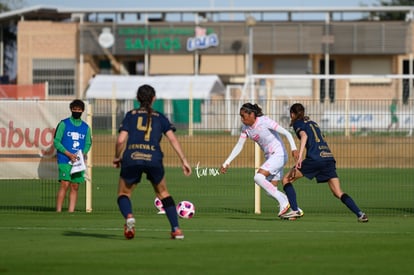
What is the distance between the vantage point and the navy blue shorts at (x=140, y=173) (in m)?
14.1

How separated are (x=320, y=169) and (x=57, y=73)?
47485 millimetres

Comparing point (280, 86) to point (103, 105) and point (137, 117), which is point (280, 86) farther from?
point (137, 117)

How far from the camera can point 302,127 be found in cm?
1789

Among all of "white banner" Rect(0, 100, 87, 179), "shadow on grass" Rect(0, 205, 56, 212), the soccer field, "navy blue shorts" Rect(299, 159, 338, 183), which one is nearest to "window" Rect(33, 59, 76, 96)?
"shadow on grass" Rect(0, 205, 56, 212)

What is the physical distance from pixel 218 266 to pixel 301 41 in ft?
165

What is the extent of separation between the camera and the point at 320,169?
1789cm

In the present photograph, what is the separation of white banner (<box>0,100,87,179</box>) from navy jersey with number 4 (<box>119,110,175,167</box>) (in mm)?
6545

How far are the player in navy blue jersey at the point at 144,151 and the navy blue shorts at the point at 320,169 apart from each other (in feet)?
13.5

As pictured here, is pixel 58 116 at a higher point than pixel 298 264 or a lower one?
higher

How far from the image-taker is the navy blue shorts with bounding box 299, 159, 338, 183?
17.9 metres

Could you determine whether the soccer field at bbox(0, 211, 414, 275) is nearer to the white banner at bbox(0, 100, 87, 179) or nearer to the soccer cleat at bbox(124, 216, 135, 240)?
the soccer cleat at bbox(124, 216, 135, 240)

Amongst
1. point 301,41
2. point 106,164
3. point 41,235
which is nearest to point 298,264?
point 41,235

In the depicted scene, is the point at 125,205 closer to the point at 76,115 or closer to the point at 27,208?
the point at 76,115

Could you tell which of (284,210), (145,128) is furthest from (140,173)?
(284,210)
